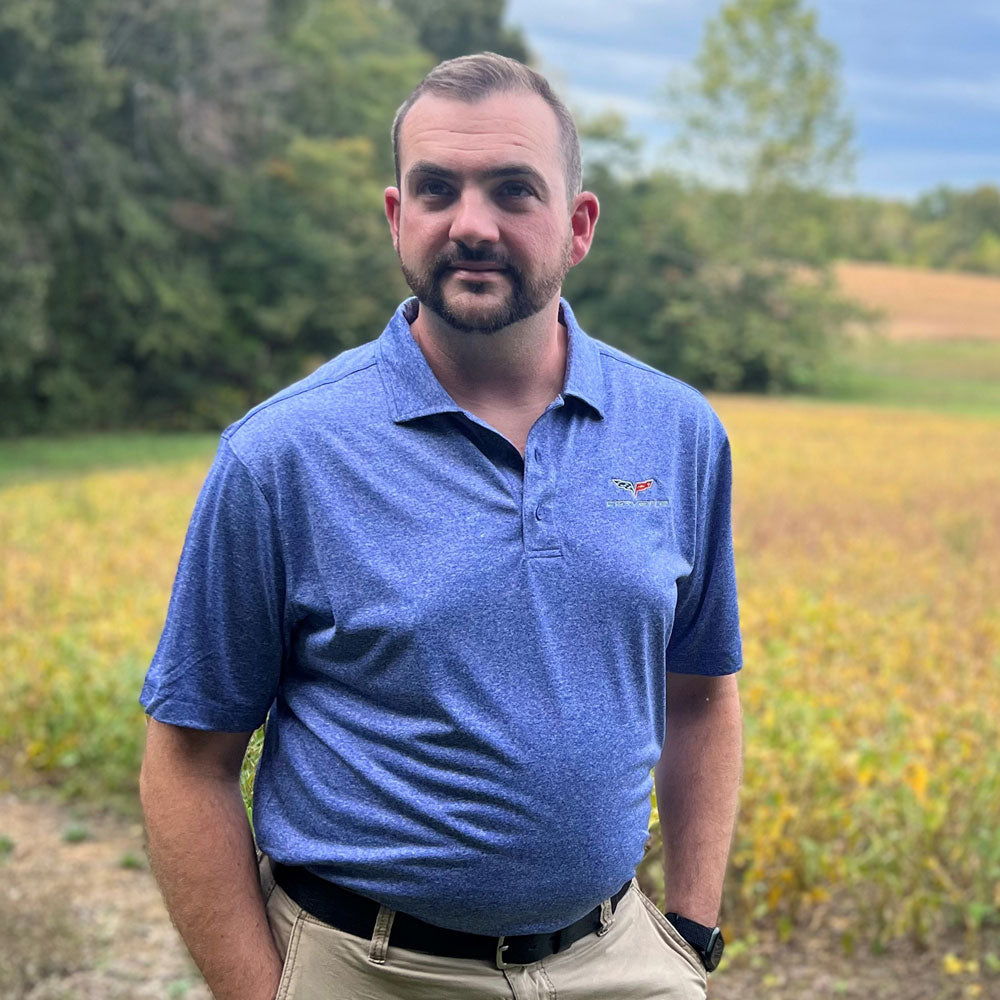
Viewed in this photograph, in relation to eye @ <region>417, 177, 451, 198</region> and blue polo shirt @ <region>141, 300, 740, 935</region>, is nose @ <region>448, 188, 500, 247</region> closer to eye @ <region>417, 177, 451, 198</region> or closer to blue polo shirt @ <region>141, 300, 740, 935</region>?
eye @ <region>417, 177, 451, 198</region>

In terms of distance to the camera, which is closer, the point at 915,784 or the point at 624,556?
the point at 624,556

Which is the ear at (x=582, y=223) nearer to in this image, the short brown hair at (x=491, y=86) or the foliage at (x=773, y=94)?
the short brown hair at (x=491, y=86)

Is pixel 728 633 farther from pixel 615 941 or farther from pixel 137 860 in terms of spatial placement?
pixel 137 860

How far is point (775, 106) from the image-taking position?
42688mm

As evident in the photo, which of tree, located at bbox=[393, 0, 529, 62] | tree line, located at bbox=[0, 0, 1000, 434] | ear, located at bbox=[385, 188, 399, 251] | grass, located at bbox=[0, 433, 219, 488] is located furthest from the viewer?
tree, located at bbox=[393, 0, 529, 62]

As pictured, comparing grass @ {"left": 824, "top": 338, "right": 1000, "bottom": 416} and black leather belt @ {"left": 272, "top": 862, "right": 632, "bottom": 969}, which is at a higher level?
black leather belt @ {"left": 272, "top": 862, "right": 632, "bottom": 969}

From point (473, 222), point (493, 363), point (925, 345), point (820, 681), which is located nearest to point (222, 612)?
point (493, 363)

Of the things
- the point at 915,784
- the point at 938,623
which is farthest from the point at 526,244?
the point at 938,623

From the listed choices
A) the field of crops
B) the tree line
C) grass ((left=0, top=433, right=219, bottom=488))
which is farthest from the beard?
the tree line

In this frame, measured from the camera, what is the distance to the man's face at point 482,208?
6.26 ft

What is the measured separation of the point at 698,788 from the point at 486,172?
1059 millimetres

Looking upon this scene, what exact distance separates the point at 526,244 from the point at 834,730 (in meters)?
4.57

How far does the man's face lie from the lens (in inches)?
75.2

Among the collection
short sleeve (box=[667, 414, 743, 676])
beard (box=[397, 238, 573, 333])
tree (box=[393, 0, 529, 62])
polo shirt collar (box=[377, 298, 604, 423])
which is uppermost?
tree (box=[393, 0, 529, 62])
